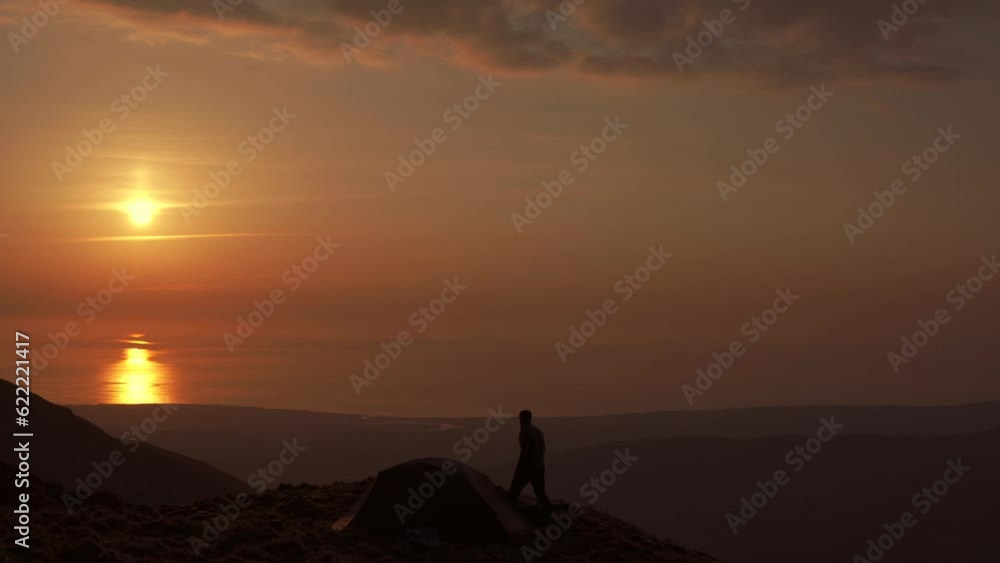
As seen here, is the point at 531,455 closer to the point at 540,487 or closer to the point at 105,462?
the point at 540,487

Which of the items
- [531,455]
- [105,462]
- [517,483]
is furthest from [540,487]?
[105,462]

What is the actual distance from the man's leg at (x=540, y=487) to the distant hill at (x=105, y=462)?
918 inches

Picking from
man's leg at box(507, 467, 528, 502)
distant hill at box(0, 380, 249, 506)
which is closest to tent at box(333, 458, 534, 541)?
man's leg at box(507, 467, 528, 502)

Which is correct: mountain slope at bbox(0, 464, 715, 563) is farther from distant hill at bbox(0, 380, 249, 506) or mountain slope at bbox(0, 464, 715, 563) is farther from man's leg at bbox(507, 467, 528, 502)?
distant hill at bbox(0, 380, 249, 506)

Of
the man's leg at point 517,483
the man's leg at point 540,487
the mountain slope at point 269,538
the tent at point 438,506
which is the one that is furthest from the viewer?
the man's leg at point 517,483

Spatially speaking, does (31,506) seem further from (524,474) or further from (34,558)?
(524,474)

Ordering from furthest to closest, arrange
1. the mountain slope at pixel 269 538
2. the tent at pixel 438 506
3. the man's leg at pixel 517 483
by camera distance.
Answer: the man's leg at pixel 517 483 → the tent at pixel 438 506 → the mountain slope at pixel 269 538

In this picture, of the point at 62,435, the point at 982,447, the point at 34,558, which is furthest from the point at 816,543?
the point at 34,558

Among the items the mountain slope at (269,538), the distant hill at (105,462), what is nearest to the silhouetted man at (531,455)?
the mountain slope at (269,538)

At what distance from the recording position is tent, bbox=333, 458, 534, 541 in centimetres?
2083

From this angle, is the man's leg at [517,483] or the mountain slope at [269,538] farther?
the man's leg at [517,483]

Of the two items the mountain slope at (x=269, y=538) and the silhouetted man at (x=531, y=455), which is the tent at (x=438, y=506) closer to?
the mountain slope at (x=269, y=538)

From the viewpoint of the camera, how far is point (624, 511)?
8350cm

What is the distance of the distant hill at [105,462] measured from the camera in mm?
38500
